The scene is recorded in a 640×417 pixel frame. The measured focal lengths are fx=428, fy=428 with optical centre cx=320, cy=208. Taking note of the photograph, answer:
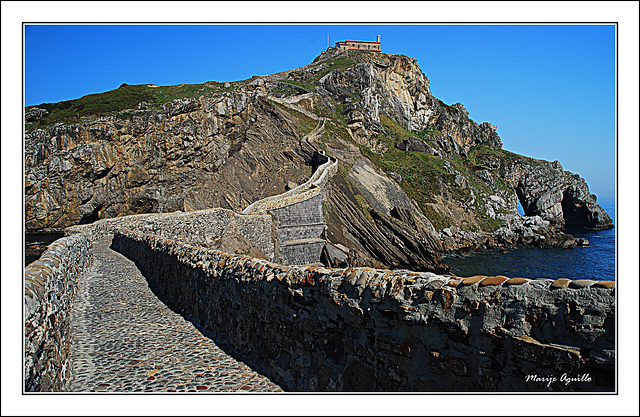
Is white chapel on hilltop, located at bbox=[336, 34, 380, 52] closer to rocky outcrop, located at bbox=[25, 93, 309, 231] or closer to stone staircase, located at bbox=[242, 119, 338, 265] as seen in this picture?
rocky outcrop, located at bbox=[25, 93, 309, 231]

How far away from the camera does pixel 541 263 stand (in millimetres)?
34969

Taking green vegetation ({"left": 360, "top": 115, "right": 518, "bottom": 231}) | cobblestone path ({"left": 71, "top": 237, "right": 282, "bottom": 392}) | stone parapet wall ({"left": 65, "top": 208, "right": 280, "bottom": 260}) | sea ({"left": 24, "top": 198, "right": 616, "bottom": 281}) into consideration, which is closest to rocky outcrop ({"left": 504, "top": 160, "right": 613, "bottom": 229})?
green vegetation ({"left": 360, "top": 115, "right": 518, "bottom": 231})

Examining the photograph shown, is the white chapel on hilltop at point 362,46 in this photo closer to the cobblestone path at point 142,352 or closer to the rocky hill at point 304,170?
the rocky hill at point 304,170

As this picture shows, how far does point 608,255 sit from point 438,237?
49.3 ft

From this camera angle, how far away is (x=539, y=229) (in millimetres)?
47875

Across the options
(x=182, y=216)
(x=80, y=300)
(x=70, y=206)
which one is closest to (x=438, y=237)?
(x=182, y=216)

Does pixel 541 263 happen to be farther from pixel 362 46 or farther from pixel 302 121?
pixel 362 46

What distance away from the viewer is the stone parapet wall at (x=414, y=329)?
3.16 m

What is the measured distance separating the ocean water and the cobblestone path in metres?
26.3

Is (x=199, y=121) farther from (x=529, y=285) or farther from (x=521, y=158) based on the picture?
(x=521, y=158)

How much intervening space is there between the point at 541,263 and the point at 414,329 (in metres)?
35.5

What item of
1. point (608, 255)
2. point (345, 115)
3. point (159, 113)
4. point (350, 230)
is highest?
point (345, 115)

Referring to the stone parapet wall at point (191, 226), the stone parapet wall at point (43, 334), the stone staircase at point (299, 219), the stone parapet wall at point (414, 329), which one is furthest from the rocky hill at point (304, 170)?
the stone parapet wall at point (43, 334)

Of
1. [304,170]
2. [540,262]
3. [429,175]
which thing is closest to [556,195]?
[429,175]
